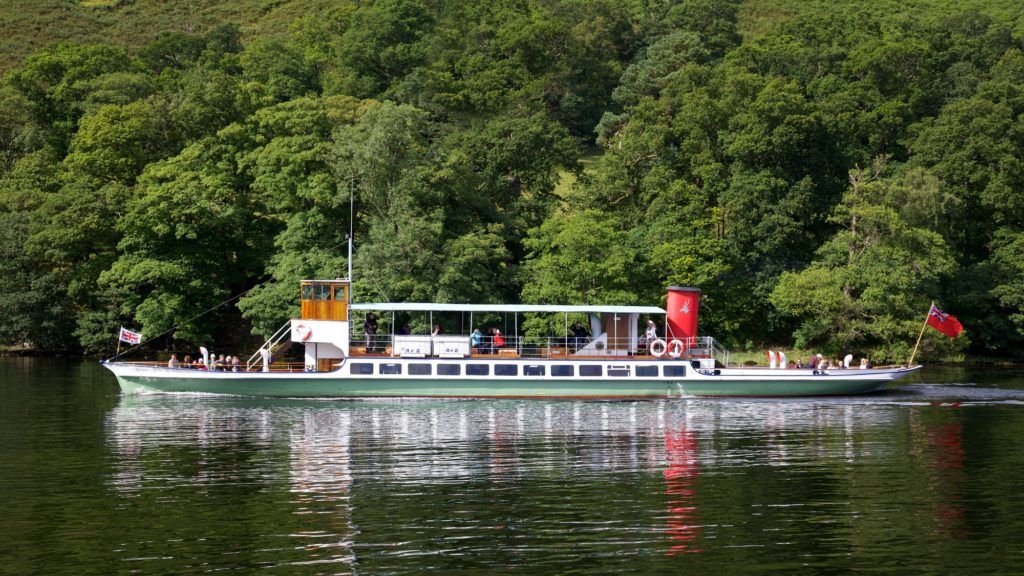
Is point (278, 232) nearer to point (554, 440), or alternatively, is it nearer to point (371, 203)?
point (371, 203)

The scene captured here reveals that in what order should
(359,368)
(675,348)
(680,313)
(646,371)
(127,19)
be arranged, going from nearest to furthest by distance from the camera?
(359,368), (646,371), (675,348), (680,313), (127,19)

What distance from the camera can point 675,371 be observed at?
65.3 metres

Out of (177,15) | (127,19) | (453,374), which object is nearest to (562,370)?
(453,374)

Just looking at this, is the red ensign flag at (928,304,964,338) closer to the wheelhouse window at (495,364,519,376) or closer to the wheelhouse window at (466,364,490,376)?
the wheelhouse window at (495,364,519,376)

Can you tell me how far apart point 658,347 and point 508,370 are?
8.94m

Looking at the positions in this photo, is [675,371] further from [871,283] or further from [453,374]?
[871,283]

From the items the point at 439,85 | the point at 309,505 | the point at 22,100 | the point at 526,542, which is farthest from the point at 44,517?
the point at 22,100

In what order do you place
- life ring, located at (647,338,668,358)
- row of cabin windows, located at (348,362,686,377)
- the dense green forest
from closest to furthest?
row of cabin windows, located at (348,362,686,377)
life ring, located at (647,338,668,358)
the dense green forest

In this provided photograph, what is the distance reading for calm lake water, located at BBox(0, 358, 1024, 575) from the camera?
30328 mm

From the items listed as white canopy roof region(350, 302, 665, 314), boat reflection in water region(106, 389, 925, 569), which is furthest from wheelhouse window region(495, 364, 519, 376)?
white canopy roof region(350, 302, 665, 314)

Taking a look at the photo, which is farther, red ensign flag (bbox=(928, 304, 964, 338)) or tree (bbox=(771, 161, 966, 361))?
tree (bbox=(771, 161, 966, 361))

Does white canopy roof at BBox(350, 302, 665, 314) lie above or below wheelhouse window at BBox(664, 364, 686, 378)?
above

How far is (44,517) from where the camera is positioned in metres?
34.2

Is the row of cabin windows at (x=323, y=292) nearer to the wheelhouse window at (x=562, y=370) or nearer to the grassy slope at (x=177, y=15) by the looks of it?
the wheelhouse window at (x=562, y=370)
